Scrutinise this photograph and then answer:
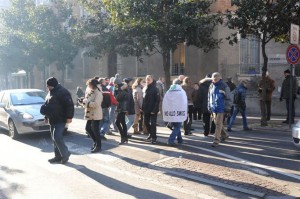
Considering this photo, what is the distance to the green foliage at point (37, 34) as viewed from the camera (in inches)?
1008

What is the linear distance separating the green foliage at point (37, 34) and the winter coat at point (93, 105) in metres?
17.3

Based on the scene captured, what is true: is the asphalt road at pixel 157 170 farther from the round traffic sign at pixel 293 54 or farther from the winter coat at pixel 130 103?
the round traffic sign at pixel 293 54

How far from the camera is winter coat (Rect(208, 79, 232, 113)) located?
860cm

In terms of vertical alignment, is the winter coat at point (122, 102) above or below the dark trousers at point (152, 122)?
above

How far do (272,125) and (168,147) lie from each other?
5.40m

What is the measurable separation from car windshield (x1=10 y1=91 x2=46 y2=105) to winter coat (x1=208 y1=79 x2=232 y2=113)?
→ 604 centimetres

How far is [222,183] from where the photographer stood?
6.20 meters

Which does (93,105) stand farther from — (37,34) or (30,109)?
(37,34)

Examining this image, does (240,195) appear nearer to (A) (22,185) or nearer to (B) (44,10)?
(A) (22,185)

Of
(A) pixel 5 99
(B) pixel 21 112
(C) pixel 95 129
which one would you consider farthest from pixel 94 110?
(A) pixel 5 99

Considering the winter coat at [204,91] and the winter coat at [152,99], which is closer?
the winter coat at [152,99]


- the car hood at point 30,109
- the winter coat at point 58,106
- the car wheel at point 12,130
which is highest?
the winter coat at point 58,106

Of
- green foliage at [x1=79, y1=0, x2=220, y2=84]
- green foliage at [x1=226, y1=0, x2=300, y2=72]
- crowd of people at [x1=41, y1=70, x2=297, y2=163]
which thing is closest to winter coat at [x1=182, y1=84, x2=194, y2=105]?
crowd of people at [x1=41, y1=70, x2=297, y2=163]

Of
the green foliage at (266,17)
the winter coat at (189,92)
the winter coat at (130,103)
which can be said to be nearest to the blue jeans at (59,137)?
the winter coat at (130,103)
